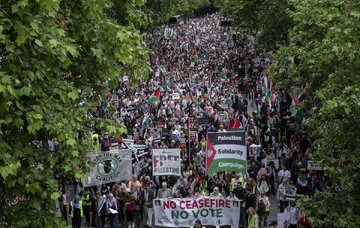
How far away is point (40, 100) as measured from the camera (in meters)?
10.7

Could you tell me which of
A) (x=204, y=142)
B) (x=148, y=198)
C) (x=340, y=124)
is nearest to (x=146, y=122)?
(x=204, y=142)

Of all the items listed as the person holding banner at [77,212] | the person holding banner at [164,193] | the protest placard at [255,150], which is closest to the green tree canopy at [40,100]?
the person holding banner at [77,212]

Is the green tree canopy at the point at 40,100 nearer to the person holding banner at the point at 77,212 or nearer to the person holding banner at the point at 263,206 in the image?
the person holding banner at the point at 77,212

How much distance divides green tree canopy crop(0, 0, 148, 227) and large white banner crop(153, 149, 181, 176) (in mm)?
8649

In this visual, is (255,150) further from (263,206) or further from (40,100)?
(40,100)

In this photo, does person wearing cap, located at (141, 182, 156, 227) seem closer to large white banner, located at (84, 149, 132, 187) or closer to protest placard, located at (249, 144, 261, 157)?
large white banner, located at (84, 149, 132, 187)

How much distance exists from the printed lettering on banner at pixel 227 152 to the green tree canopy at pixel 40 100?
821 centimetres

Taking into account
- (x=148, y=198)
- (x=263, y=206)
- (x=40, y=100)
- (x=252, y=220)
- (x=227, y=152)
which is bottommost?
(x=252, y=220)

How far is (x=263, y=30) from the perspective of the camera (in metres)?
33.7

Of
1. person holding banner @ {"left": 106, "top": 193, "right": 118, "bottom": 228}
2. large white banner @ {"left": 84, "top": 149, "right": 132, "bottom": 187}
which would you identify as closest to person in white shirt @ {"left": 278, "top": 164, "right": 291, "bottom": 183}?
large white banner @ {"left": 84, "top": 149, "right": 132, "bottom": 187}

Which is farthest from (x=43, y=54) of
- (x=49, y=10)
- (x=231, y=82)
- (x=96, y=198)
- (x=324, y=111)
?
(x=231, y=82)

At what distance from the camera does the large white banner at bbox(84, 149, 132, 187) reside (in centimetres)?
1920

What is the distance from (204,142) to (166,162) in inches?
218

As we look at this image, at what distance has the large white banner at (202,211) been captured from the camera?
18.0m
